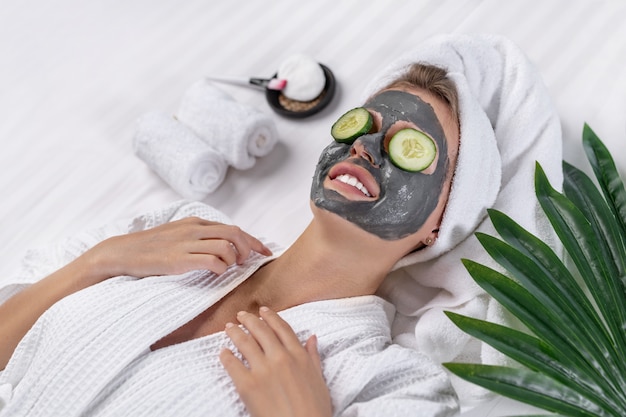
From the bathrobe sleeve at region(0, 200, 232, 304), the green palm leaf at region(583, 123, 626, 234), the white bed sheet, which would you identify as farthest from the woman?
the white bed sheet

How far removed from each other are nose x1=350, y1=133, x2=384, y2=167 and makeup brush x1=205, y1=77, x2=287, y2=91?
718mm

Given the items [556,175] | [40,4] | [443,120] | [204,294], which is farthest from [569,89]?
[40,4]

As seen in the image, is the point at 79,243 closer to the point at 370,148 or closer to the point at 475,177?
the point at 370,148

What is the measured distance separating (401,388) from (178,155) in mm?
933

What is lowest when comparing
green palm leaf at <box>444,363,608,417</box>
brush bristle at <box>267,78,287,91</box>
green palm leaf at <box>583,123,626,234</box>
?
green palm leaf at <box>444,363,608,417</box>

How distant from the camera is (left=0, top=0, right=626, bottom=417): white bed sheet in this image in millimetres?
1973

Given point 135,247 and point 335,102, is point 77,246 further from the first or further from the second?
point 335,102

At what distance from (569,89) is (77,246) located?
1.44 meters

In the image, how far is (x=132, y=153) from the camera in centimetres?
213

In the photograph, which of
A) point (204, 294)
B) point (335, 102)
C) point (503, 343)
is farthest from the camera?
point (335, 102)

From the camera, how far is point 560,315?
3.92ft

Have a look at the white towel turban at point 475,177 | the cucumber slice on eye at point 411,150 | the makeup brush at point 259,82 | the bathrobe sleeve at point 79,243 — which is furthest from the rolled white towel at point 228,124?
the cucumber slice on eye at point 411,150

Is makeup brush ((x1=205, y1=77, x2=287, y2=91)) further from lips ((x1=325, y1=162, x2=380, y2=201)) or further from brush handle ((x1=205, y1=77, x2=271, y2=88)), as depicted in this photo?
lips ((x1=325, y1=162, x2=380, y2=201))

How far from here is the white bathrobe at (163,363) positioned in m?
1.35
